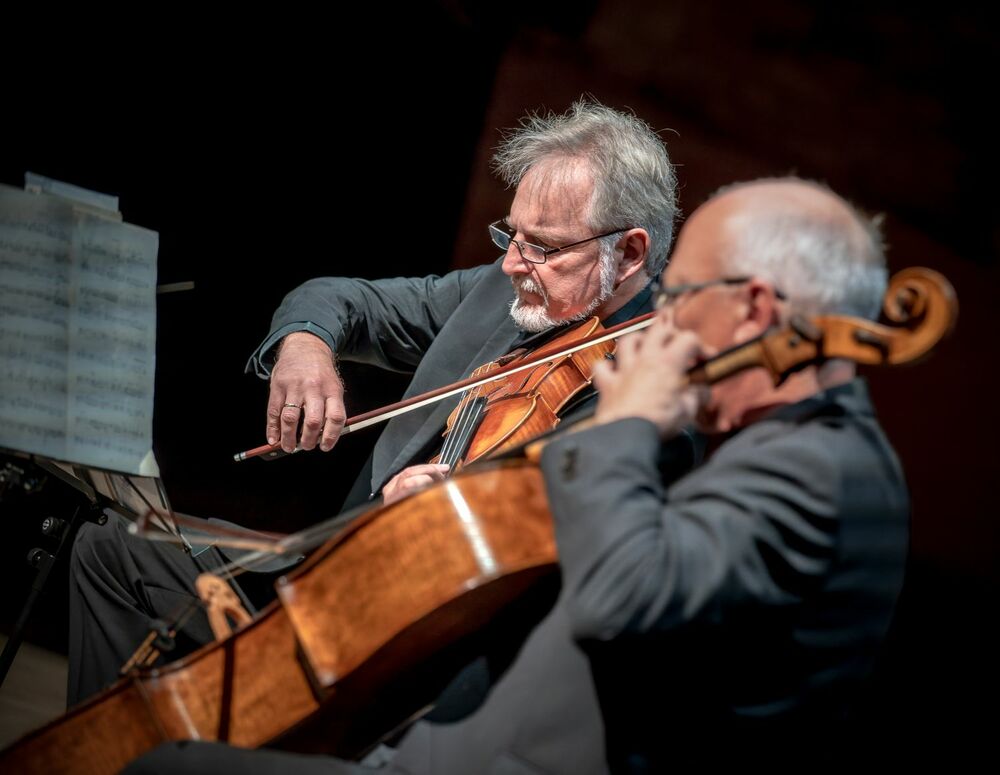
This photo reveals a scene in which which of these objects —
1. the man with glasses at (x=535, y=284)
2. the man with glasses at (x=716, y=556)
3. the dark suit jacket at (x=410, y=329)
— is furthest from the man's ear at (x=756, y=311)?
the dark suit jacket at (x=410, y=329)

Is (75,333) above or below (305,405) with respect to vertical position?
above

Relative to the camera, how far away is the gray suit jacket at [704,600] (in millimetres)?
1105

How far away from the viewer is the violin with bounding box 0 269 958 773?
3.99 feet

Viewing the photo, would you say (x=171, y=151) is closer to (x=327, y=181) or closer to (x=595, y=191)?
(x=327, y=181)

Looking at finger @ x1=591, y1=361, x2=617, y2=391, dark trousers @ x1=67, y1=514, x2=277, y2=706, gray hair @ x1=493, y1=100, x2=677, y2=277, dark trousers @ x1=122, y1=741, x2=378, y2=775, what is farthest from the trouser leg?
gray hair @ x1=493, y1=100, x2=677, y2=277

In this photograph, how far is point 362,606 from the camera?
128cm

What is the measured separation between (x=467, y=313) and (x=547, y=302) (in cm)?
Answer: 28

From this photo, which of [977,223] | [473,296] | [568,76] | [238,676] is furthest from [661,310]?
[568,76]

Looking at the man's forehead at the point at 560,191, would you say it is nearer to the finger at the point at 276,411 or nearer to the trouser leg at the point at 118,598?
the finger at the point at 276,411

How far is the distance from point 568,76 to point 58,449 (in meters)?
1.87

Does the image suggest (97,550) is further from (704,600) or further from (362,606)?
(704,600)

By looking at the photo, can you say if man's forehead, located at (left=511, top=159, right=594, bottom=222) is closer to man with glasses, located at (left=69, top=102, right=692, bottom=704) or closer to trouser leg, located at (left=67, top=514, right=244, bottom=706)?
man with glasses, located at (left=69, top=102, right=692, bottom=704)

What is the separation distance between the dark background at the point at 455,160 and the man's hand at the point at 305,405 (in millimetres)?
553

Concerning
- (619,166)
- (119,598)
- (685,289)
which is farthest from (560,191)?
(119,598)
